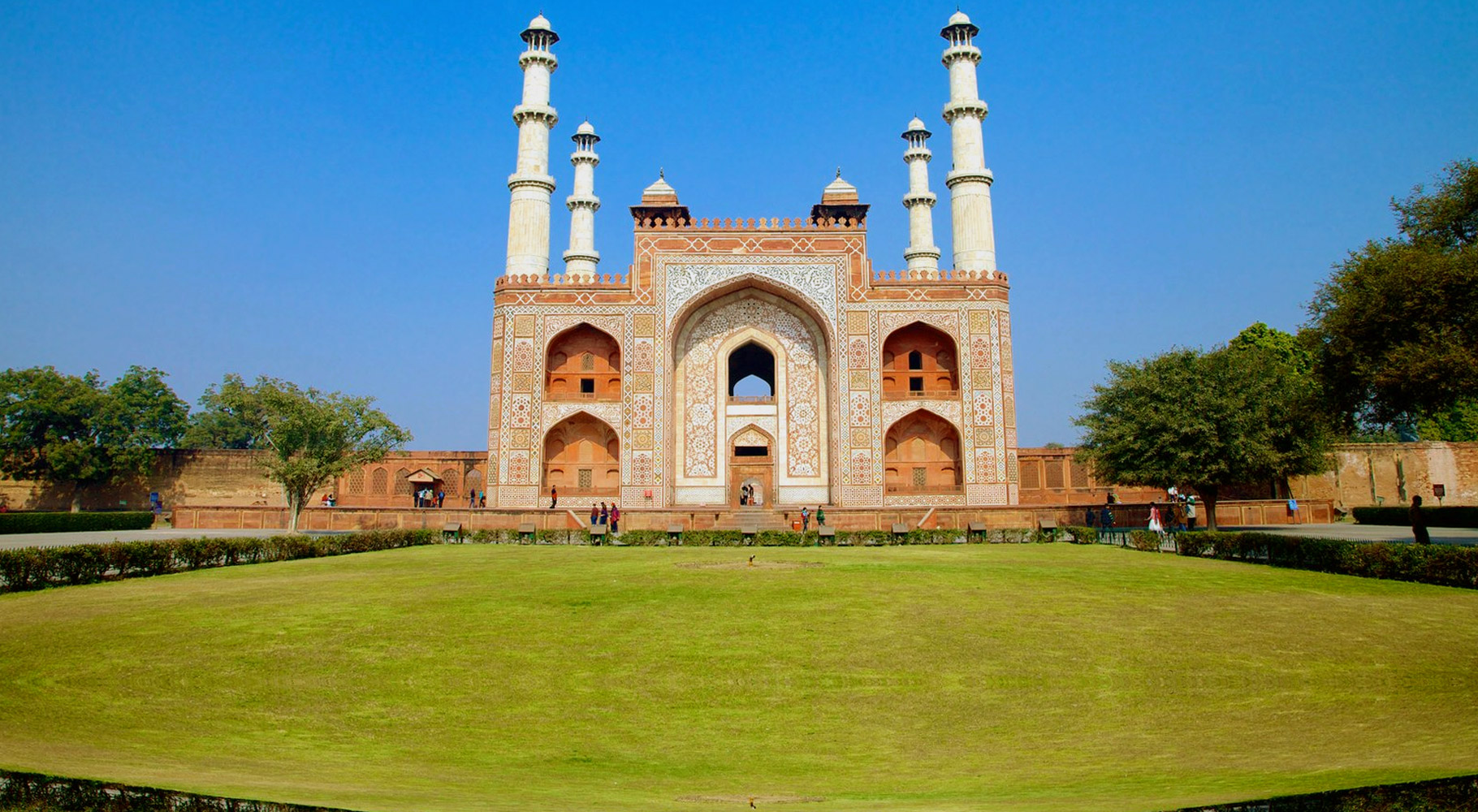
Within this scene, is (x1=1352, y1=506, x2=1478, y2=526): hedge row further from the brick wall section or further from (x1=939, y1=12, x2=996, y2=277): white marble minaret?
(x1=939, y1=12, x2=996, y2=277): white marble minaret

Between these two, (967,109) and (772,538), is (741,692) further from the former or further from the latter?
(967,109)

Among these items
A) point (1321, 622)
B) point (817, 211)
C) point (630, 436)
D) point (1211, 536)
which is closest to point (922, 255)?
point (817, 211)

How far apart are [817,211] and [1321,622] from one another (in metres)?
27.1

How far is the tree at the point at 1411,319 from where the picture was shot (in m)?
15.7

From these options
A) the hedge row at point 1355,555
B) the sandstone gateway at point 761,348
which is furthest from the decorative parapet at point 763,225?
the hedge row at point 1355,555

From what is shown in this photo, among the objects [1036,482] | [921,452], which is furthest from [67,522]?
[1036,482]

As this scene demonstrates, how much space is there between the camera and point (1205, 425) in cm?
2303

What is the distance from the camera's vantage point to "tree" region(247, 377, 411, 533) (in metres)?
24.2

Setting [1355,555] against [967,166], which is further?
[967,166]

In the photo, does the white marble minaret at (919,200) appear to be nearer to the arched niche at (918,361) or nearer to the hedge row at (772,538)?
the arched niche at (918,361)

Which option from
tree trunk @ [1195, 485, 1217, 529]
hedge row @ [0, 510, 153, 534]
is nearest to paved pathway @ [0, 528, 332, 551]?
hedge row @ [0, 510, 153, 534]

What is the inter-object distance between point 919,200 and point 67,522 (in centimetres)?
3123

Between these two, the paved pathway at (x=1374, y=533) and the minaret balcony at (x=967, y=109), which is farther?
the minaret balcony at (x=967, y=109)

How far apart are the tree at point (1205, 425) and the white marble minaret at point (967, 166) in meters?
8.98
